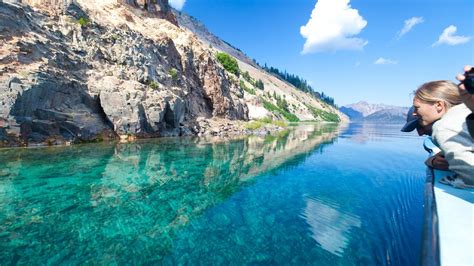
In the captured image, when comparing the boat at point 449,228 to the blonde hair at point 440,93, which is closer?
the boat at point 449,228

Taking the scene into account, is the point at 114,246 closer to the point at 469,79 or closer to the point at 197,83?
the point at 469,79

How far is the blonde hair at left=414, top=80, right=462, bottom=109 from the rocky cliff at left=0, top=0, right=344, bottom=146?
88.6 ft

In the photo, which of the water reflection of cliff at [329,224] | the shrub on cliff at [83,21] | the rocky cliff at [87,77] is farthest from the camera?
the shrub on cliff at [83,21]

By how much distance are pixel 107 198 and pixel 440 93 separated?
32.9 feet

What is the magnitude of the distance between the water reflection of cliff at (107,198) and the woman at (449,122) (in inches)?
221

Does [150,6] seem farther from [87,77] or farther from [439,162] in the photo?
[439,162]

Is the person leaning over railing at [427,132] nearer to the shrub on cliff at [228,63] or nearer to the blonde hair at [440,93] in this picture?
the blonde hair at [440,93]

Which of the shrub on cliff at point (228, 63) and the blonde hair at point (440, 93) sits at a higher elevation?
the shrub on cliff at point (228, 63)

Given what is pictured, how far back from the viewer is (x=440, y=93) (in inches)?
172

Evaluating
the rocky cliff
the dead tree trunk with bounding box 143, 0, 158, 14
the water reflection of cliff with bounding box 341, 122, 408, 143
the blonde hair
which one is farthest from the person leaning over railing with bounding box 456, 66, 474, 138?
the dead tree trunk with bounding box 143, 0, 158, 14

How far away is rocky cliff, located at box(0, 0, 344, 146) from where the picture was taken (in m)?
22.8

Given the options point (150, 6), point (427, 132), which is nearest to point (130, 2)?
point (150, 6)

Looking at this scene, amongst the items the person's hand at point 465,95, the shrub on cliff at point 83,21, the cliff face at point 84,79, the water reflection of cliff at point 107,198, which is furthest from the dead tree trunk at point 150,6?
the person's hand at point 465,95

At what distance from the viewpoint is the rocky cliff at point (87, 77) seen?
74.7 feet
